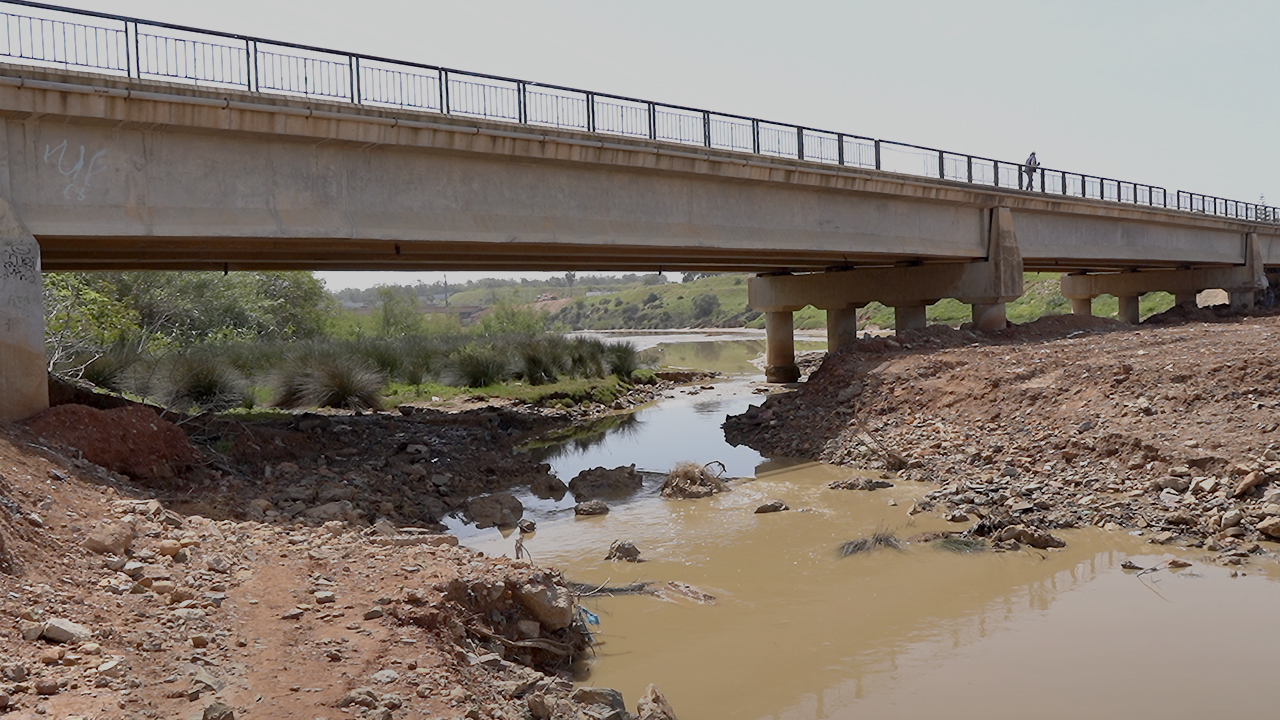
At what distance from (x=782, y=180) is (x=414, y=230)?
9.33 m

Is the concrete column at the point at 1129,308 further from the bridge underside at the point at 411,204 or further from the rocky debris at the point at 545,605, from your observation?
the rocky debris at the point at 545,605

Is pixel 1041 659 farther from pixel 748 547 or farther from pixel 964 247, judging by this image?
pixel 964 247

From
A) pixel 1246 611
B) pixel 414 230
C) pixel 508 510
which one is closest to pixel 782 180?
pixel 414 230

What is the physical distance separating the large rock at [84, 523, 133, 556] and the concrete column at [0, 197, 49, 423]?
14.4 ft

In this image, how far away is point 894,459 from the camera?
1572 cm

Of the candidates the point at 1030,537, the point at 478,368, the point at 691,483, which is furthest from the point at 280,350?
the point at 1030,537

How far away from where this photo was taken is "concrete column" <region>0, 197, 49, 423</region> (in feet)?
37.4

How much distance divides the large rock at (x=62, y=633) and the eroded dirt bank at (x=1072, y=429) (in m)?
9.09

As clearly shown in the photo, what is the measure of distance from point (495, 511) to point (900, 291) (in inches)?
774

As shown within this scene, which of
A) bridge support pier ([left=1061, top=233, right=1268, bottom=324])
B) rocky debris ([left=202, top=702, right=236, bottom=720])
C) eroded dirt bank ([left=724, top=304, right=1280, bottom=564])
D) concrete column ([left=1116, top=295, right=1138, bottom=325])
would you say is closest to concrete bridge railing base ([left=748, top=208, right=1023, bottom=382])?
eroded dirt bank ([left=724, top=304, right=1280, bottom=564])

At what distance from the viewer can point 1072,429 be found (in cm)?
1435

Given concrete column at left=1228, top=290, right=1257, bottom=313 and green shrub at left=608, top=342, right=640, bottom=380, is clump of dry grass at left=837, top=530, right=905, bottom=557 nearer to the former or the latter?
green shrub at left=608, top=342, right=640, bottom=380

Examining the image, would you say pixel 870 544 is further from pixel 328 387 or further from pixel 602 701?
pixel 328 387

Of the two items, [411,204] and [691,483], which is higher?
[411,204]
